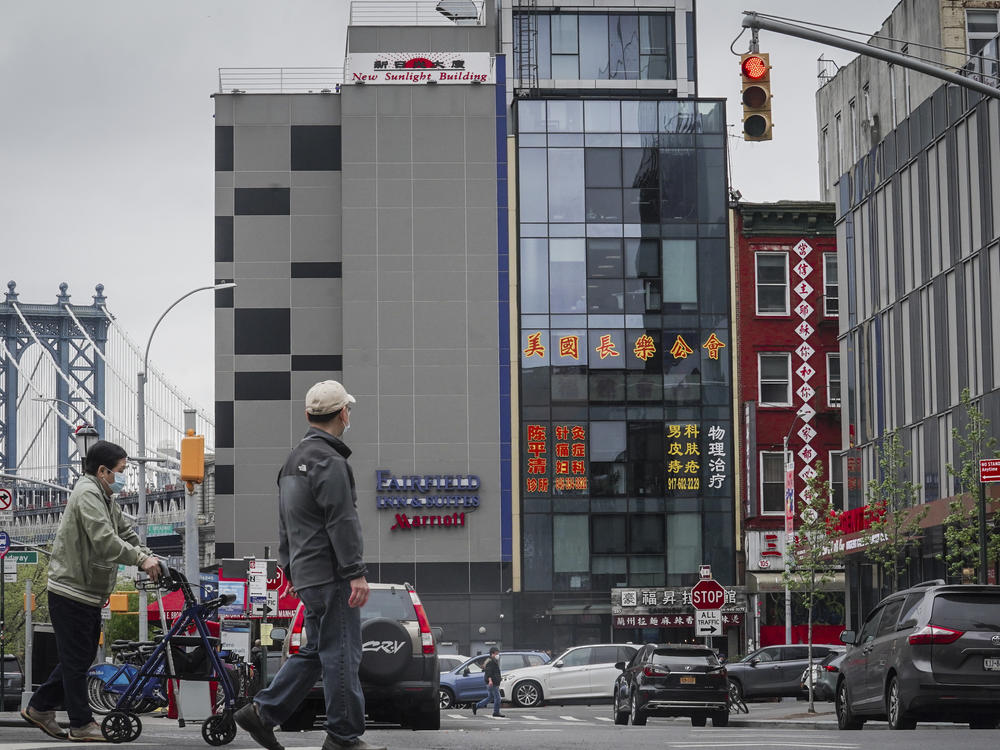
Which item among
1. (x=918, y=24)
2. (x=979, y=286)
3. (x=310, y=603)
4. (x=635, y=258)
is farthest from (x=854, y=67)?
(x=310, y=603)

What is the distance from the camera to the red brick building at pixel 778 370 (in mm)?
59844

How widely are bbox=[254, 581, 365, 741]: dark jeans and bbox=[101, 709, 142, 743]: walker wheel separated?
8.78ft

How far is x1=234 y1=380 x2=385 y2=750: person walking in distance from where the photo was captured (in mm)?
8484

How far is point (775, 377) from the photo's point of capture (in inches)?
2398

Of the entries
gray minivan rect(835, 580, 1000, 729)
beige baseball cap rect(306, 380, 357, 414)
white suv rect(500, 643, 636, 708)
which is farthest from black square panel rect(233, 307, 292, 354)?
beige baseball cap rect(306, 380, 357, 414)

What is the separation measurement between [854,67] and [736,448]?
17.9m

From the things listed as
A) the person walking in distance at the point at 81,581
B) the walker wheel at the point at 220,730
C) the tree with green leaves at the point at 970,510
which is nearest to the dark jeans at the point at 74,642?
the person walking in distance at the point at 81,581

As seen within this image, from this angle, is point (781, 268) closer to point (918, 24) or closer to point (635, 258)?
point (635, 258)

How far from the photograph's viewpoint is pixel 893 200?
Result: 4303 centimetres

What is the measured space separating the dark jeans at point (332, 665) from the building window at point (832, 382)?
52.7 metres

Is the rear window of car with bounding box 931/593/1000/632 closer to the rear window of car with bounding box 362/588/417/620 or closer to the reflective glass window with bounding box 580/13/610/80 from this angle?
the rear window of car with bounding box 362/588/417/620

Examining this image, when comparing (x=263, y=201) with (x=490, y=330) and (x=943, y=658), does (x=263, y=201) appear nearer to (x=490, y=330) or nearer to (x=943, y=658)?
(x=490, y=330)

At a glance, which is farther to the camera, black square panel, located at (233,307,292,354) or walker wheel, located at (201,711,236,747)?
black square panel, located at (233,307,292,354)

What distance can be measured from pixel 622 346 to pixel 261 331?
42.6 ft
